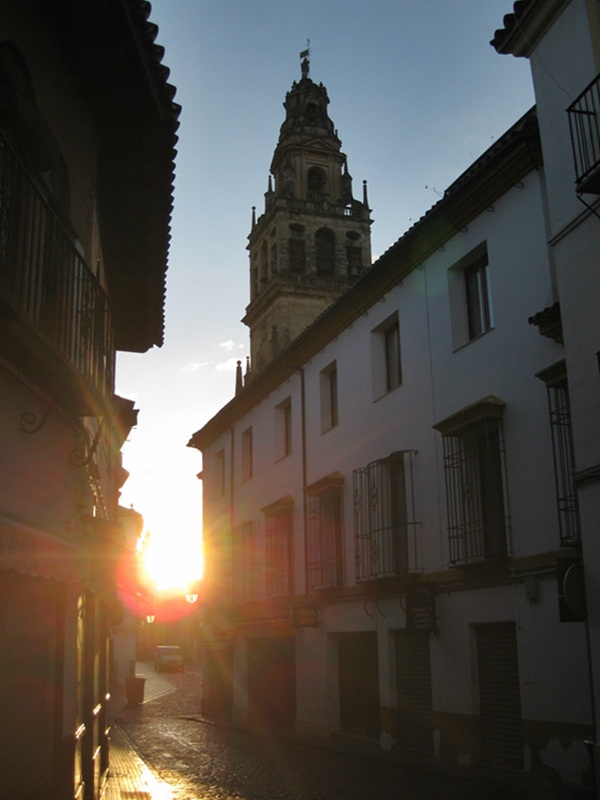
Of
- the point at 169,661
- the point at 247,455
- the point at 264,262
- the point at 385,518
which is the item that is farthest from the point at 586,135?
the point at 169,661

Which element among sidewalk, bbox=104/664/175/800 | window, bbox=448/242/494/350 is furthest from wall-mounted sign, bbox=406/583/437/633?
sidewalk, bbox=104/664/175/800

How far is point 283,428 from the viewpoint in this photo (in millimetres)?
24422

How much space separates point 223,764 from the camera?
16.7 m

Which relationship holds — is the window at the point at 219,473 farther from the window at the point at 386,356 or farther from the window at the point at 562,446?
the window at the point at 562,446

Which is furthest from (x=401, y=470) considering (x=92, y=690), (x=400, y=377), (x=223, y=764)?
(x=92, y=690)

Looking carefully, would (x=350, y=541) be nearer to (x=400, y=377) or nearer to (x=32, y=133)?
(x=400, y=377)

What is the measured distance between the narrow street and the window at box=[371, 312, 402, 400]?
6.90m

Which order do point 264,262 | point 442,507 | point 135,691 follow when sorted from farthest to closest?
point 264,262 < point 135,691 < point 442,507

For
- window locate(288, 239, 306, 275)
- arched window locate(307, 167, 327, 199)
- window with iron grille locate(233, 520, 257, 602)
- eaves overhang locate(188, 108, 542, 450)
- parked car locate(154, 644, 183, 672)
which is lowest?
parked car locate(154, 644, 183, 672)

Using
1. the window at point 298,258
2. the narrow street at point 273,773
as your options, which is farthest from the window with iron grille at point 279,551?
the window at point 298,258

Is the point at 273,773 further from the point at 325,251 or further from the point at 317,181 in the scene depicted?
the point at 317,181

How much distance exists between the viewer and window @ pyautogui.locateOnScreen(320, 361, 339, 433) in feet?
68.9

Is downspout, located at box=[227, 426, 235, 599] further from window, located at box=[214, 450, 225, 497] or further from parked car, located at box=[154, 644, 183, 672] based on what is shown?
parked car, located at box=[154, 644, 183, 672]

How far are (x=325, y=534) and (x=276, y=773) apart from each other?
19.8 ft
